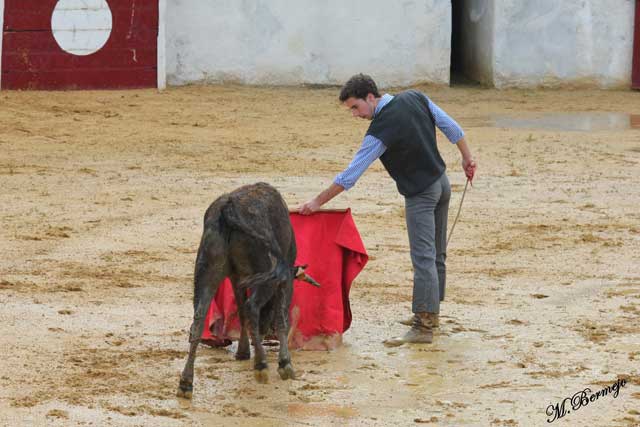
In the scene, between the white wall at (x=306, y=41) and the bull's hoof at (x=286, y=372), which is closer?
the bull's hoof at (x=286, y=372)

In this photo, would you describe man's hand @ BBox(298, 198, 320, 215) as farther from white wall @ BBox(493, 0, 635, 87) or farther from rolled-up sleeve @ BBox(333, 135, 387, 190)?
white wall @ BBox(493, 0, 635, 87)

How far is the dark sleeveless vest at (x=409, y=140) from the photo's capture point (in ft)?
19.0

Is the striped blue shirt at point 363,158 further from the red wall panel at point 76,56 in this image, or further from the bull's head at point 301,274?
the red wall panel at point 76,56

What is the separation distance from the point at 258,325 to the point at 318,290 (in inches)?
32.3

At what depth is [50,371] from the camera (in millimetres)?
5254

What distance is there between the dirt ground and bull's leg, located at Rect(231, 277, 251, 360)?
0.40 ft

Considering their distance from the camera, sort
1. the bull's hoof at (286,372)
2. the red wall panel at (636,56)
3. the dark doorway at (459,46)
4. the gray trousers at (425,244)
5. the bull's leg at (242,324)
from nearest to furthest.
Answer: the bull's hoof at (286,372)
the bull's leg at (242,324)
the gray trousers at (425,244)
the red wall panel at (636,56)
the dark doorway at (459,46)

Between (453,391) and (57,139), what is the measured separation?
7504 mm

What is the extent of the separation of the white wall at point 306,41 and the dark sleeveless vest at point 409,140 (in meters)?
9.90

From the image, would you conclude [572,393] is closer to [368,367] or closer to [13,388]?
[368,367]

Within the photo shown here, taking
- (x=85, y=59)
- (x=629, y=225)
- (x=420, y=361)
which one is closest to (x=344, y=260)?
(x=420, y=361)
